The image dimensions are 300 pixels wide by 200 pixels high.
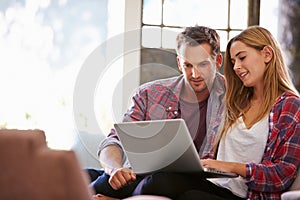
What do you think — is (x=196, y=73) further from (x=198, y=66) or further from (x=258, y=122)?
(x=258, y=122)

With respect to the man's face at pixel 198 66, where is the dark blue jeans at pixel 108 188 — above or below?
below

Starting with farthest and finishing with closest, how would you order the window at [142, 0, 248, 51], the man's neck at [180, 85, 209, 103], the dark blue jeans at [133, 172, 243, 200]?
the window at [142, 0, 248, 51], the man's neck at [180, 85, 209, 103], the dark blue jeans at [133, 172, 243, 200]

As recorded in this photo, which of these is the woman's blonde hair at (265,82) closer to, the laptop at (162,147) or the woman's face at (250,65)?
the woman's face at (250,65)

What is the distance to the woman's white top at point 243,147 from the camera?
221cm

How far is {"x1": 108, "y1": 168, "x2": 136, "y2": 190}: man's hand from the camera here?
6.91 ft

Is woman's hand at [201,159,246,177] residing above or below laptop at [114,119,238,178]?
below

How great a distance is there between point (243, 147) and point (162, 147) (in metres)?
0.38

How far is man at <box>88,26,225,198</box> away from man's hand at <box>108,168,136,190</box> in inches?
12.6

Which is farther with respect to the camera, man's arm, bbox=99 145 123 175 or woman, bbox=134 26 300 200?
man's arm, bbox=99 145 123 175

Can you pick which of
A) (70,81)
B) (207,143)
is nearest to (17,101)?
(70,81)

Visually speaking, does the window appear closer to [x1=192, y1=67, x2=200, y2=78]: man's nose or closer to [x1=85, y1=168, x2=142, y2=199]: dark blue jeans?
[x1=192, y1=67, x2=200, y2=78]: man's nose

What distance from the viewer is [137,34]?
373cm

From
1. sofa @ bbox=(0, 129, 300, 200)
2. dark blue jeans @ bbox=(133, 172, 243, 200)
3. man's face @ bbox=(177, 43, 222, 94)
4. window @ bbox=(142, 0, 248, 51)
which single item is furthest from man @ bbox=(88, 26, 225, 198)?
sofa @ bbox=(0, 129, 300, 200)

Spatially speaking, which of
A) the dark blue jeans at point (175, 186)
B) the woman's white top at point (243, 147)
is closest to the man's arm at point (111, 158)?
the dark blue jeans at point (175, 186)
